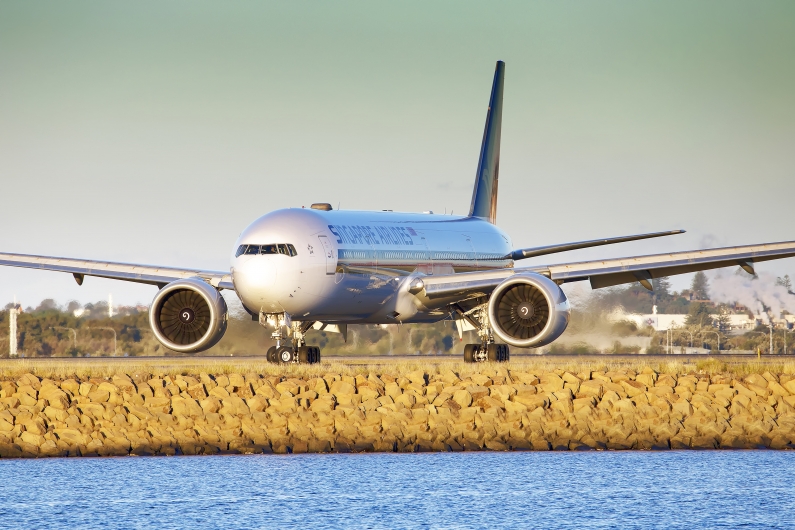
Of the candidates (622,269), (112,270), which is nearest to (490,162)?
(622,269)

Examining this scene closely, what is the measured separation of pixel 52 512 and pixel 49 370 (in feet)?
34.3

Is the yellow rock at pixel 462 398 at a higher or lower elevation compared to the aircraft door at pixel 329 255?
lower

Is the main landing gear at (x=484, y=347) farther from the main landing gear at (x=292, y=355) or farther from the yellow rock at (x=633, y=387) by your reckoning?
the yellow rock at (x=633, y=387)

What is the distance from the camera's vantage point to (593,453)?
2453 cm

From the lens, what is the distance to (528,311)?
33.5 m

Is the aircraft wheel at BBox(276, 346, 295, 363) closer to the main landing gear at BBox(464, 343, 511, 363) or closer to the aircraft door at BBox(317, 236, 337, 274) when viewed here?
the aircraft door at BBox(317, 236, 337, 274)

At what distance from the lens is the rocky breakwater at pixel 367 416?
24.9 metres

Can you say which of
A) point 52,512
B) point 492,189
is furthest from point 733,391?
point 492,189

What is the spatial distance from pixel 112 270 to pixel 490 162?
49.3 feet

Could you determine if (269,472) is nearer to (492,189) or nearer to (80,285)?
(80,285)

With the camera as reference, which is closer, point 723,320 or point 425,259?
point 425,259

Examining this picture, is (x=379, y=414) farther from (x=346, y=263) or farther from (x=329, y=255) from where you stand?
(x=346, y=263)

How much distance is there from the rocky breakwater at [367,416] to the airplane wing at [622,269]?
22.4 ft

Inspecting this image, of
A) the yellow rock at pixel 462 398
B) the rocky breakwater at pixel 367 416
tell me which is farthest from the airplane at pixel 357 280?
the yellow rock at pixel 462 398
